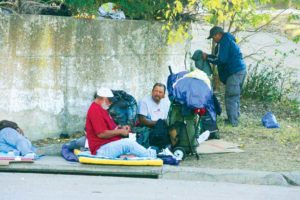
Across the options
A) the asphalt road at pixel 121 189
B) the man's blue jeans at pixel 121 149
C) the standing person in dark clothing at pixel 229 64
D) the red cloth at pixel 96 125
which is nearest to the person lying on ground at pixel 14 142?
the asphalt road at pixel 121 189

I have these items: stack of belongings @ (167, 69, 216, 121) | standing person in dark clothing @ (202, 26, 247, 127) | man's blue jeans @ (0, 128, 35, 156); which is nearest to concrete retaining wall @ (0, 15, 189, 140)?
man's blue jeans @ (0, 128, 35, 156)

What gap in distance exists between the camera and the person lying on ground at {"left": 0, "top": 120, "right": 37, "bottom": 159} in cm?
973

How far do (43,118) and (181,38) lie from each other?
2.59 m

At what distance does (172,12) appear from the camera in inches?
465

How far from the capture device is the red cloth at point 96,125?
31.3 ft

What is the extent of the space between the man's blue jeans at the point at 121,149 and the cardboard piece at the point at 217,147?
4.12 feet

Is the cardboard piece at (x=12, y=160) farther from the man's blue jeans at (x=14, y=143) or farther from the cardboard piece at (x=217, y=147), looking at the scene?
the cardboard piece at (x=217, y=147)

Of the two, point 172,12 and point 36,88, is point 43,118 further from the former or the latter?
point 172,12

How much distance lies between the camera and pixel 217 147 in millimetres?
10898

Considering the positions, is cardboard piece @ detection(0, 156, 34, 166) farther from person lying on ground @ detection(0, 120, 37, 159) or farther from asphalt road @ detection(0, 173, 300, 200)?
asphalt road @ detection(0, 173, 300, 200)

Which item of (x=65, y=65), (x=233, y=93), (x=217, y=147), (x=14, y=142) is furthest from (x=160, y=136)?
(x=233, y=93)

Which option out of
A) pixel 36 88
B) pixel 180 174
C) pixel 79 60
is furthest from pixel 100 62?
pixel 180 174

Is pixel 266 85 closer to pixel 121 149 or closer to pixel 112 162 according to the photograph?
pixel 121 149

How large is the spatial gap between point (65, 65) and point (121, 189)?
3.16 metres
